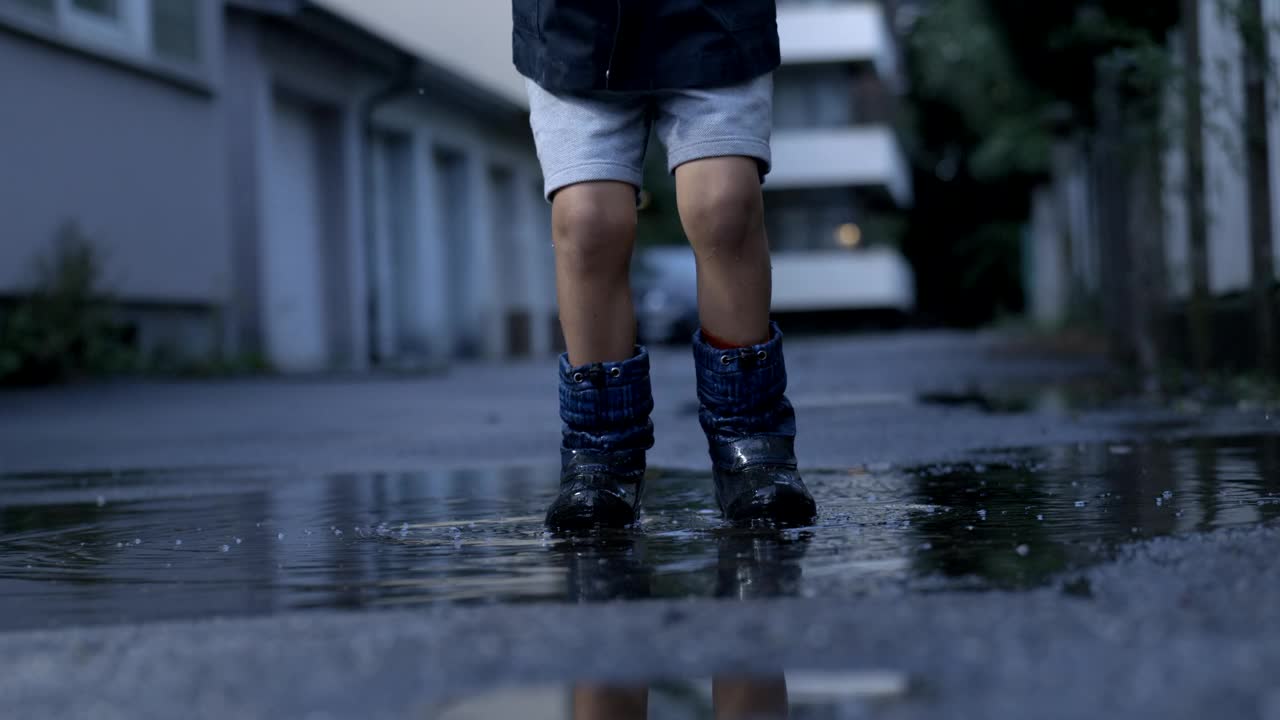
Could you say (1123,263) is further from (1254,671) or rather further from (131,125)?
(1254,671)

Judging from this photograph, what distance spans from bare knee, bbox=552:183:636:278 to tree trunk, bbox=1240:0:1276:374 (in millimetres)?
4328

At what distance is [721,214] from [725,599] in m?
1.26

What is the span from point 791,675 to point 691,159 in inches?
68.6

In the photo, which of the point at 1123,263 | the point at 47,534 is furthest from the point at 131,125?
the point at 47,534

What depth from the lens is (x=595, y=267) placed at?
3422 millimetres

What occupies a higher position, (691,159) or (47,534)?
(691,159)

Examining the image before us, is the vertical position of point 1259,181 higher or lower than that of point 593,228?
higher

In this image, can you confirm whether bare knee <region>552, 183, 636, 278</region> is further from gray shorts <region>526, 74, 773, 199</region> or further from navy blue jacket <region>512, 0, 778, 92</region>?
navy blue jacket <region>512, 0, 778, 92</region>

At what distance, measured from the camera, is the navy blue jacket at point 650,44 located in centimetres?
339

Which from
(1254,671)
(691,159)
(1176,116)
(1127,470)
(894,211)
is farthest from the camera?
(894,211)

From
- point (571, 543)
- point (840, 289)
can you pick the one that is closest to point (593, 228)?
point (571, 543)

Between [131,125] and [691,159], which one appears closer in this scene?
[691,159]

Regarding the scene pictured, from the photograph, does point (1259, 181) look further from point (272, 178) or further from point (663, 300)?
point (663, 300)

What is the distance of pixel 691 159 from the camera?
341 cm
